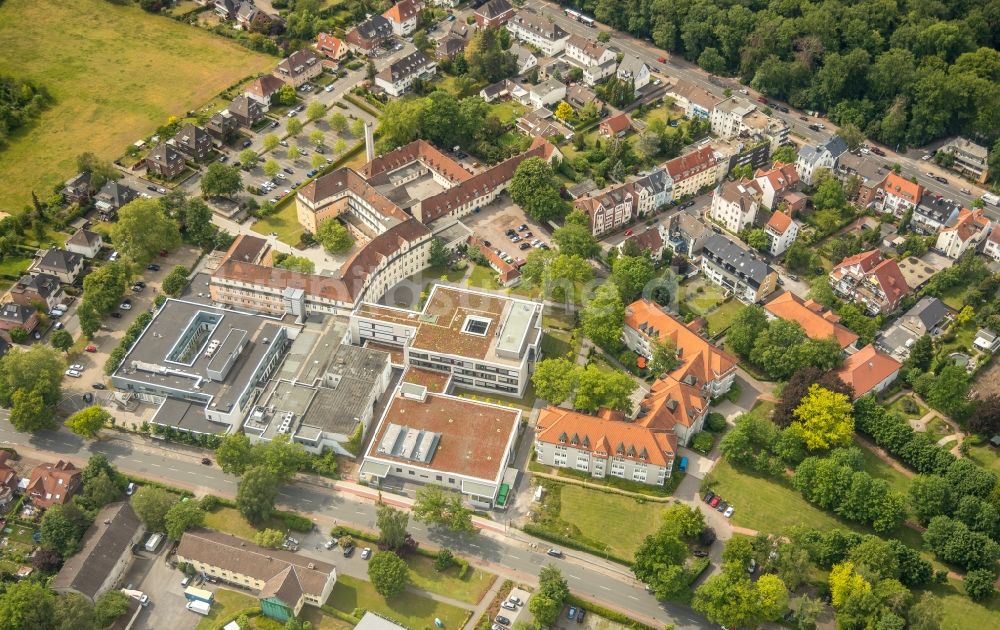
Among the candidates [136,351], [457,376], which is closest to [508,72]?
[457,376]

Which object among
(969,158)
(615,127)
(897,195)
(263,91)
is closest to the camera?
(897,195)

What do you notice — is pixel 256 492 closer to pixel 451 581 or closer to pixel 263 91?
pixel 451 581

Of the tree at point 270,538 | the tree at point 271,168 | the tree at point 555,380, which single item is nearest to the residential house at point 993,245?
the tree at point 555,380

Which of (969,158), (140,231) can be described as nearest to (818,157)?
(969,158)

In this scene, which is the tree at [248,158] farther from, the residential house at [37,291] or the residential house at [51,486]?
the residential house at [51,486]

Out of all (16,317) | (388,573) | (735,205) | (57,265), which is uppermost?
(735,205)

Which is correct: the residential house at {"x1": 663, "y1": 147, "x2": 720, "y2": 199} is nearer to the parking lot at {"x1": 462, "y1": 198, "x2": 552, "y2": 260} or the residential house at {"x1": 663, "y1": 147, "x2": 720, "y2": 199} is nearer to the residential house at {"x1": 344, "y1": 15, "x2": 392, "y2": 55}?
the parking lot at {"x1": 462, "y1": 198, "x2": 552, "y2": 260}

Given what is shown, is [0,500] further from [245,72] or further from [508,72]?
[508,72]
